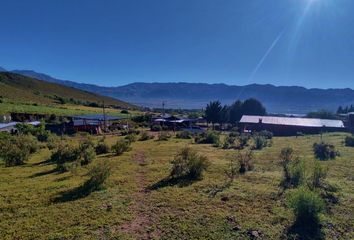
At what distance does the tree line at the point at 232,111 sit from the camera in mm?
68875

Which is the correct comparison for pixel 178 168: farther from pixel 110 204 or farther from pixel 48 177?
pixel 48 177

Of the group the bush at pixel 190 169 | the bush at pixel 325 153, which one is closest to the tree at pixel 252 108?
the bush at pixel 325 153

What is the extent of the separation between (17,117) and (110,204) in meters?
52.5

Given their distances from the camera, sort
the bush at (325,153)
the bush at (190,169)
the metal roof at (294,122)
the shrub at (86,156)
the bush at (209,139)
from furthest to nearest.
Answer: the metal roof at (294,122)
the bush at (209,139)
the bush at (325,153)
the shrub at (86,156)
the bush at (190,169)

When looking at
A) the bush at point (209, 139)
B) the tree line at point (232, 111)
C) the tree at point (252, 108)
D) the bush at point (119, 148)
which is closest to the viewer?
the bush at point (119, 148)

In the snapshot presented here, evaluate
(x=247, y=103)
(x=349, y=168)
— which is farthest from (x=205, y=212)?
(x=247, y=103)

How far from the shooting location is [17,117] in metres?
56.0

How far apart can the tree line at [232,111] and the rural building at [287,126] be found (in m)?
9.72

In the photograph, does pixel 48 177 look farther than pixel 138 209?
Yes

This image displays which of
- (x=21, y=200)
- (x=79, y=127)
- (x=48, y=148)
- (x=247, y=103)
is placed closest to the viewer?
(x=21, y=200)

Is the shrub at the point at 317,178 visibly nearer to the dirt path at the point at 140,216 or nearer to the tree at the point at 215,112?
the dirt path at the point at 140,216

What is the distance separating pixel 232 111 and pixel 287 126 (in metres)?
25.0

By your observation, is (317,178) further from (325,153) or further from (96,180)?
(96,180)

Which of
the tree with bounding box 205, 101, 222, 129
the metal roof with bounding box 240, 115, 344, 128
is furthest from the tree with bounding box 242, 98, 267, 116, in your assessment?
the metal roof with bounding box 240, 115, 344, 128
